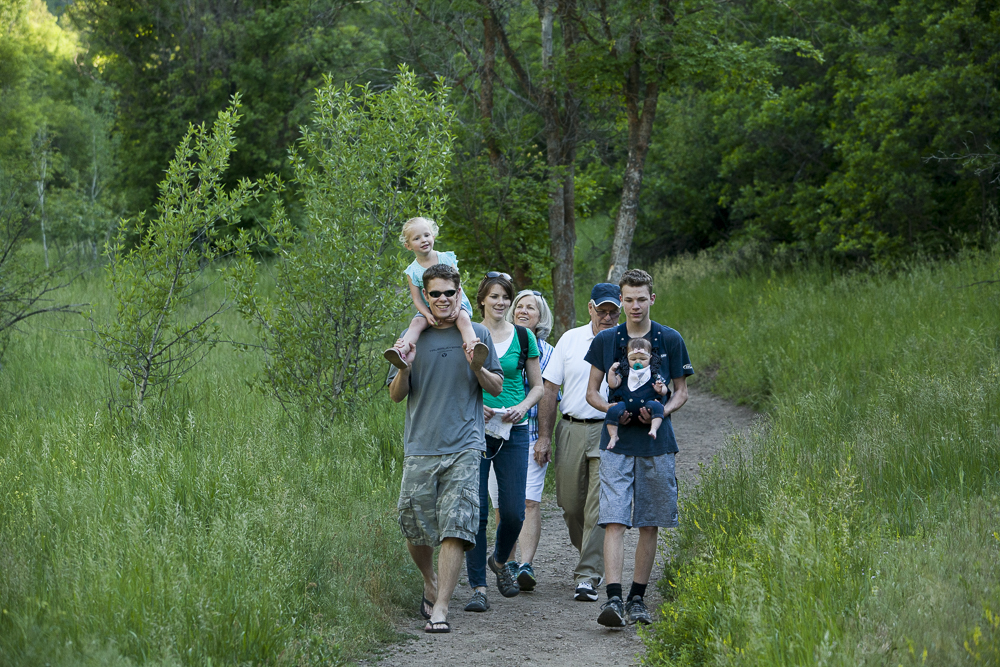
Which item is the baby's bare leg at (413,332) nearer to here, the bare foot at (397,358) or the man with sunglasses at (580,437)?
the bare foot at (397,358)

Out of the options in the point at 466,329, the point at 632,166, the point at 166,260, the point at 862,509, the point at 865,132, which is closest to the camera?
the point at 466,329

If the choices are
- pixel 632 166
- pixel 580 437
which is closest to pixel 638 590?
pixel 580 437

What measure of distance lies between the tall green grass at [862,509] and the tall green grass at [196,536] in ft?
6.12

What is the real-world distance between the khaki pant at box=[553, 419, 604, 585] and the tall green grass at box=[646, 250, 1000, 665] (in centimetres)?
53

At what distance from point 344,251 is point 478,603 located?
13.6 feet

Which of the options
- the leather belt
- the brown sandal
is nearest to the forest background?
the brown sandal

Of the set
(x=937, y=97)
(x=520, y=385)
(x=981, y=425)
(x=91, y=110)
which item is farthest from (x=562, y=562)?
(x=91, y=110)

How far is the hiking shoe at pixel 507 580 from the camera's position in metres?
6.24

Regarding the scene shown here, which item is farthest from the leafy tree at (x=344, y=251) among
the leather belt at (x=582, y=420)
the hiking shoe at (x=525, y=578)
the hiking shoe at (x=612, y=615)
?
the hiking shoe at (x=612, y=615)

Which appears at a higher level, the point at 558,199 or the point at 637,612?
the point at 558,199

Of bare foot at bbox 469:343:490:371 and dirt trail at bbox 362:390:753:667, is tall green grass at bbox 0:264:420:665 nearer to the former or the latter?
dirt trail at bbox 362:390:753:667

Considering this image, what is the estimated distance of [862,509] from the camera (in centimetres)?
561

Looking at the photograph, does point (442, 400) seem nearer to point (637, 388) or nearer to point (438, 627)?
point (637, 388)

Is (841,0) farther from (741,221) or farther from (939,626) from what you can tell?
(939,626)
